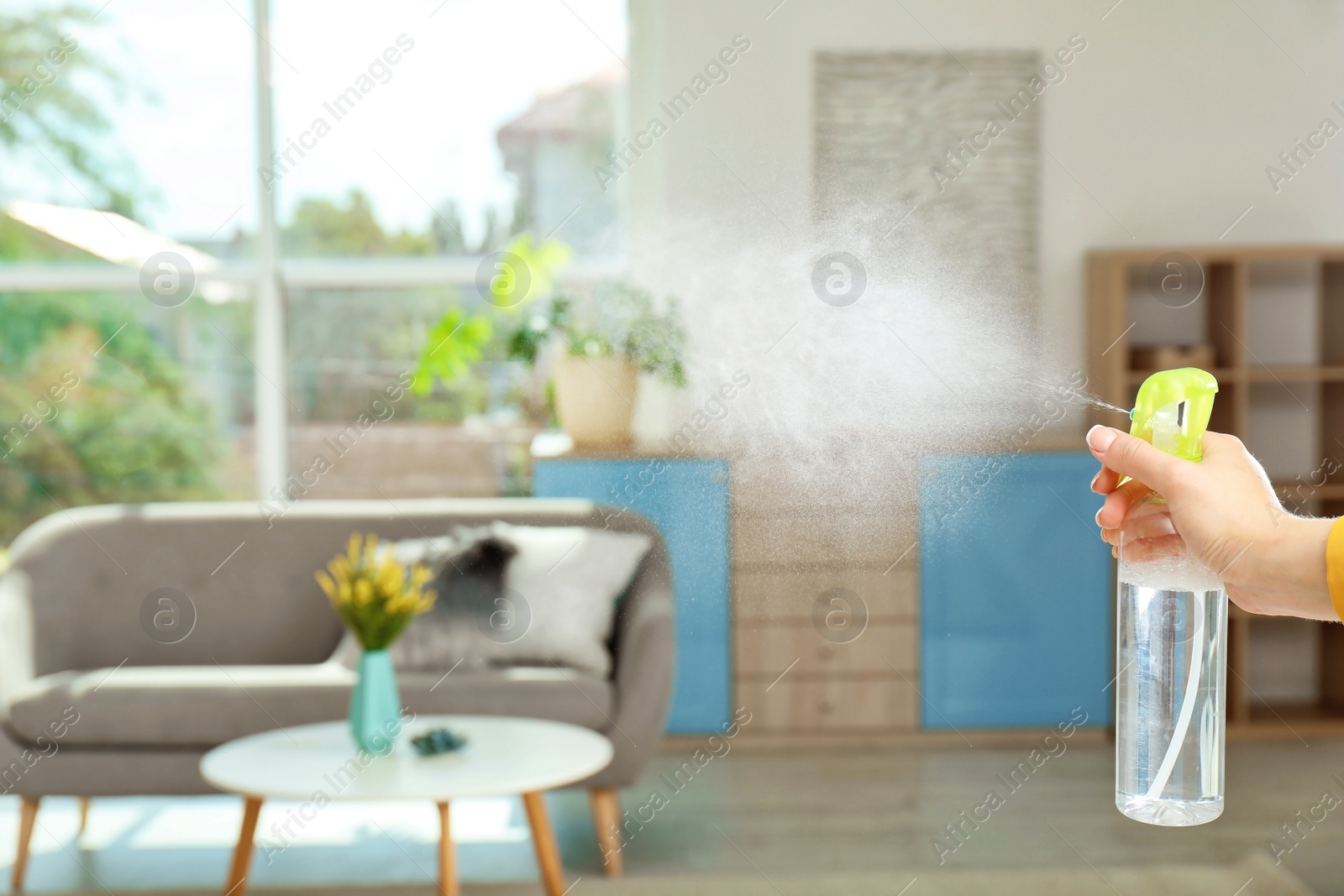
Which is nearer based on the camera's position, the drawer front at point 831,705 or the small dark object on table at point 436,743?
the small dark object on table at point 436,743

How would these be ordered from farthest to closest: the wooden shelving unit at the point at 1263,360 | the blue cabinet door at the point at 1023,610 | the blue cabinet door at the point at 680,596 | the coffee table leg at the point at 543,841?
the wooden shelving unit at the point at 1263,360 < the blue cabinet door at the point at 1023,610 < the blue cabinet door at the point at 680,596 < the coffee table leg at the point at 543,841

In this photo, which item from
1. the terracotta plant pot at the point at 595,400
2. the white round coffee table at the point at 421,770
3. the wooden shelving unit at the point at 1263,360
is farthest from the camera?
the wooden shelving unit at the point at 1263,360

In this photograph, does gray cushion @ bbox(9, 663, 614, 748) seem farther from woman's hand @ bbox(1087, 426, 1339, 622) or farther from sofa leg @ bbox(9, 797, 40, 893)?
woman's hand @ bbox(1087, 426, 1339, 622)

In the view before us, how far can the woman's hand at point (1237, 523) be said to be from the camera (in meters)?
0.64

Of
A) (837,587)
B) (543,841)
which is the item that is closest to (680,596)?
(837,587)

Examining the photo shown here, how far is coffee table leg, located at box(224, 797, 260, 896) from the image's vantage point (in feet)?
5.35

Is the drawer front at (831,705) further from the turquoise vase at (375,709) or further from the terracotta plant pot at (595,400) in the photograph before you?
the turquoise vase at (375,709)

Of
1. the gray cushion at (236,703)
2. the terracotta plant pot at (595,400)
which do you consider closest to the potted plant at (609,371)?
the terracotta plant pot at (595,400)

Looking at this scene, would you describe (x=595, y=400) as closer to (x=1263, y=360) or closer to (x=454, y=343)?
(x=454, y=343)

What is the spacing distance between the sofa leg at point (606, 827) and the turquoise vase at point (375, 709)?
394 mm

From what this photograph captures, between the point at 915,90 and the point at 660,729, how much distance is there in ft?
4.88

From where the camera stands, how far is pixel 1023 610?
7.75 feet

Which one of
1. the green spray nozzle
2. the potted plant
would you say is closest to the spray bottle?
the green spray nozzle

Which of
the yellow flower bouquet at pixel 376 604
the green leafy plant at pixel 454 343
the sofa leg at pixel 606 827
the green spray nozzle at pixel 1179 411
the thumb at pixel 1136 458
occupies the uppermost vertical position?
the green leafy plant at pixel 454 343
